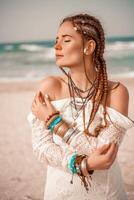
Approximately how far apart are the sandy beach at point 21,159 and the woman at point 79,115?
1.42 metres

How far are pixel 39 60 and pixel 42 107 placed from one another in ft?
25.3

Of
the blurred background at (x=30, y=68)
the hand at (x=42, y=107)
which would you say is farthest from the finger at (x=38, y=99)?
the blurred background at (x=30, y=68)

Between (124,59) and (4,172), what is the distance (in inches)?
215

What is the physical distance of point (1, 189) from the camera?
→ 2.96 metres

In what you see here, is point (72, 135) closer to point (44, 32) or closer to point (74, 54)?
point (74, 54)

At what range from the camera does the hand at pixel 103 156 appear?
1.21 metres

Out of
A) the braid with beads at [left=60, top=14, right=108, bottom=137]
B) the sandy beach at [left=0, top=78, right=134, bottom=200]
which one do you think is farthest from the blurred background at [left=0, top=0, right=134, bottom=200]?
the braid with beads at [left=60, top=14, right=108, bottom=137]

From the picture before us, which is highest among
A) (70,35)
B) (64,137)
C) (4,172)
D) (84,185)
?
(70,35)

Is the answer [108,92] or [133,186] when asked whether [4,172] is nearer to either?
[133,186]

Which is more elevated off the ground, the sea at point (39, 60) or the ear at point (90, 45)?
the ear at point (90, 45)

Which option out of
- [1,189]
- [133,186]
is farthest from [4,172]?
[133,186]

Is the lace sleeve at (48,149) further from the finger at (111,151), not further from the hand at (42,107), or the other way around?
the finger at (111,151)

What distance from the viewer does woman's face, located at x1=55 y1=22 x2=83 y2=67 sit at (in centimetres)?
138

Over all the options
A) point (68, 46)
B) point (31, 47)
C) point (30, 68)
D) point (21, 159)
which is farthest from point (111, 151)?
point (31, 47)
